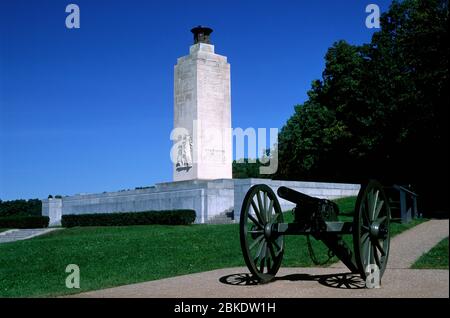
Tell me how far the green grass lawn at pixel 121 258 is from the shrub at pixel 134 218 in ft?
24.0

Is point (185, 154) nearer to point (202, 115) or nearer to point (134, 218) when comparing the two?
point (202, 115)

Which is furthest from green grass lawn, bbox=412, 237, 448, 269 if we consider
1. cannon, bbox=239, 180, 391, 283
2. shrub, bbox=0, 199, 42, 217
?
shrub, bbox=0, 199, 42, 217

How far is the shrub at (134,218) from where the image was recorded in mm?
28203

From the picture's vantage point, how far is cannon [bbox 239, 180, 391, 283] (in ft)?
29.9

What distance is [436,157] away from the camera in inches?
1174

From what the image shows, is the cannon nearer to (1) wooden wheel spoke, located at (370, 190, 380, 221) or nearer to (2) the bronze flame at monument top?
(1) wooden wheel spoke, located at (370, 190, 380, 221)

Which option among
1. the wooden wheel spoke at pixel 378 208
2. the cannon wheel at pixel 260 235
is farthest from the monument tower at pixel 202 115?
the wooden wheel spoke at pixel 378 208

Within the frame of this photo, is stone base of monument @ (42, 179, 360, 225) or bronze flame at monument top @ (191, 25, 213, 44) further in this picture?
bronze flame at monument top @ (191, 25, 213, 44)

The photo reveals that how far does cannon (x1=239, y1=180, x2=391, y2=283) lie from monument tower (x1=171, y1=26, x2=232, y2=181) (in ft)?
75.3

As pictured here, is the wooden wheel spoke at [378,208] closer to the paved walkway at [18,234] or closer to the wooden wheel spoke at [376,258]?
the wooden wheel spoke at [376,258]

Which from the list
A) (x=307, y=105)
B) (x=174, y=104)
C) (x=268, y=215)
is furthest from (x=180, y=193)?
(x=268, y=215)

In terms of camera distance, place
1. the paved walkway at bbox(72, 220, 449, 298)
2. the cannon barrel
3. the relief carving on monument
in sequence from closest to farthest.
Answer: the paved walkway at bbox(72, 220, 449, 298) → the cannon barrel → the relief carving on monument

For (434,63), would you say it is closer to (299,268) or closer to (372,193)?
(299,268)

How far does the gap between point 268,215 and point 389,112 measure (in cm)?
2051
